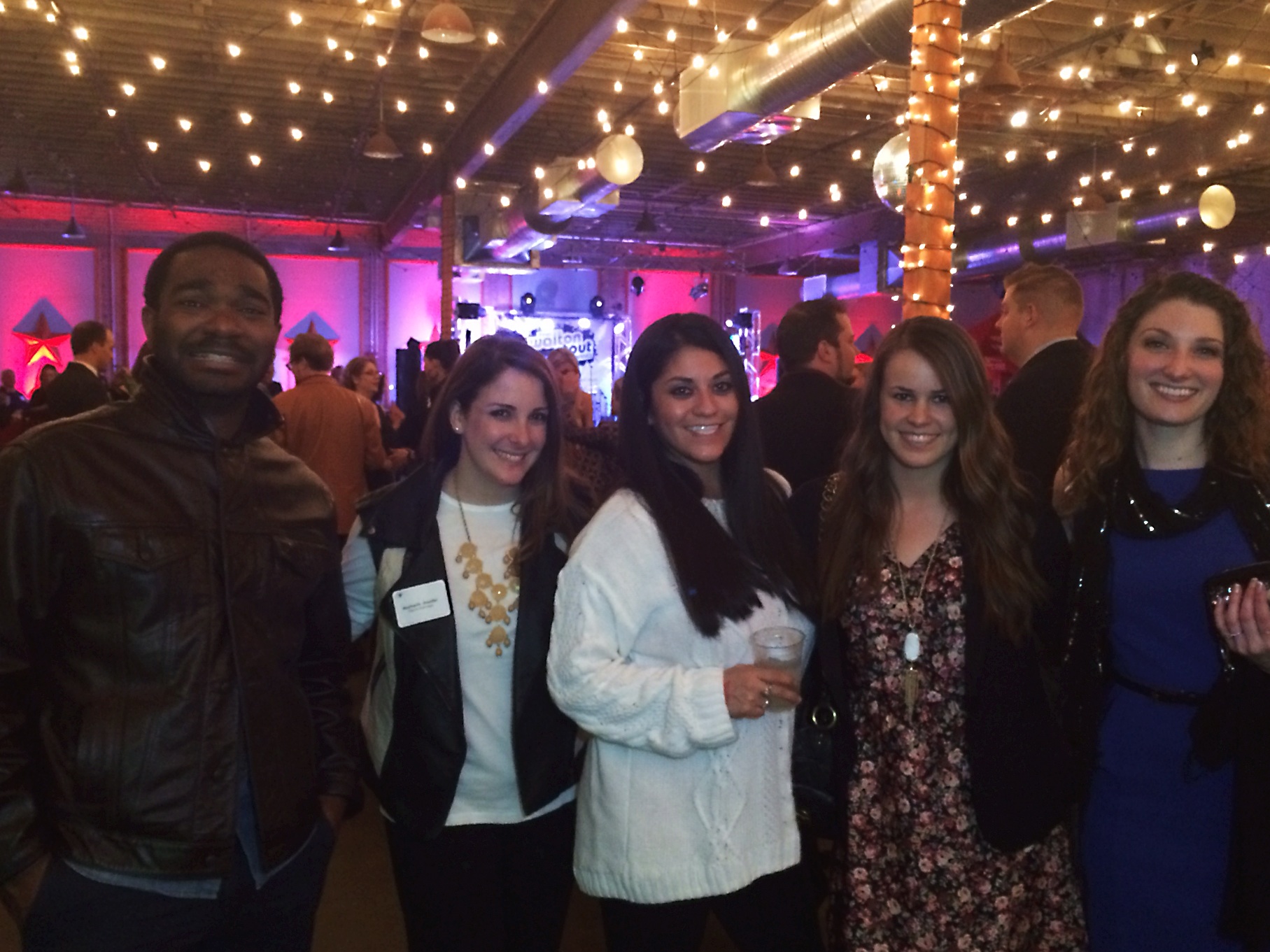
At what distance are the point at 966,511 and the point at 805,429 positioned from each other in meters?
1.79

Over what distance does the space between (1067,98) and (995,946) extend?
7864mm

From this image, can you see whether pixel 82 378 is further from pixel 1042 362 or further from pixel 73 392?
pixel 1042 362

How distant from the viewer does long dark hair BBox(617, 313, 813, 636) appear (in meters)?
1.75

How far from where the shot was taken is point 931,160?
307 cm

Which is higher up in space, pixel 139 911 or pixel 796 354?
pixel 796 354

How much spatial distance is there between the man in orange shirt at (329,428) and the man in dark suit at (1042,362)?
10.8 feet

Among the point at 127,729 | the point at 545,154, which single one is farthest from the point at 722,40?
the point at 127,729

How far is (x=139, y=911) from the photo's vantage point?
1.48 meters

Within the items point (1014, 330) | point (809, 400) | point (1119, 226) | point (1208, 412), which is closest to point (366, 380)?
point (809, 400)

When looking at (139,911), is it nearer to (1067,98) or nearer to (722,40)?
(722,40)

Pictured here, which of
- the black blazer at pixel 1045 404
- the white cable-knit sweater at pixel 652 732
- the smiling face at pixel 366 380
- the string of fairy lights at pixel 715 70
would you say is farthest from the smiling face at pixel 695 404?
the smiling face at pixel 366 380

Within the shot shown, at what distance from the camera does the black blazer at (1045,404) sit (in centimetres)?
331

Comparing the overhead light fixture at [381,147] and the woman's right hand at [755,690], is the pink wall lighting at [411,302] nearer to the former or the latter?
the overhead light fixture at [381,147]

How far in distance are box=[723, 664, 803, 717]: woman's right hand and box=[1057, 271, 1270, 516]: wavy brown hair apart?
2.50 ft
